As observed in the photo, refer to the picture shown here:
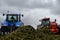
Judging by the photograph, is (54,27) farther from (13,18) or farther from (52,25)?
(13,18)

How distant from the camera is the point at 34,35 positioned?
42.7ft

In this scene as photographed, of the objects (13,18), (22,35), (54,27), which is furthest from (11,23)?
(22,35)

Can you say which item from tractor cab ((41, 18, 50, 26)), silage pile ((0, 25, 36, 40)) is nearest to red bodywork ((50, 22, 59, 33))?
tractor cab ((41, 18, 50, 26))

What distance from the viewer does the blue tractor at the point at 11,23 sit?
23.3 meters

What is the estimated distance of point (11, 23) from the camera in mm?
24219

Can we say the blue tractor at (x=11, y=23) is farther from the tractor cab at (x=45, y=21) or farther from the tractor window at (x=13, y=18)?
the tractor cab at (x=45, y=21)

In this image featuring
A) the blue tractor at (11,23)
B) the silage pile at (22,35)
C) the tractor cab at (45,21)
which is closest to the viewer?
the silage pile at (22,35)

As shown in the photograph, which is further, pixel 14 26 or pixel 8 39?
pixel 14 26

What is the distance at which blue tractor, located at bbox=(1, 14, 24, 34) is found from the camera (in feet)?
76.4

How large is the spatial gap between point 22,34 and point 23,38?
66cm

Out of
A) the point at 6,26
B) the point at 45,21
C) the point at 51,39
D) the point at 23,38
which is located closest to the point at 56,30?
the point at 45,21

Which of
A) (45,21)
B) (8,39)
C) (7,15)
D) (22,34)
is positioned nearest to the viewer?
(8,39)

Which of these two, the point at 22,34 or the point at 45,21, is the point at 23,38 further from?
the point at 45,21

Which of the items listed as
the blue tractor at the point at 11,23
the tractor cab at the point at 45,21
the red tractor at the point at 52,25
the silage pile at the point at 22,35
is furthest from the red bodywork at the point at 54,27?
the silage pile at the point at 22,35
